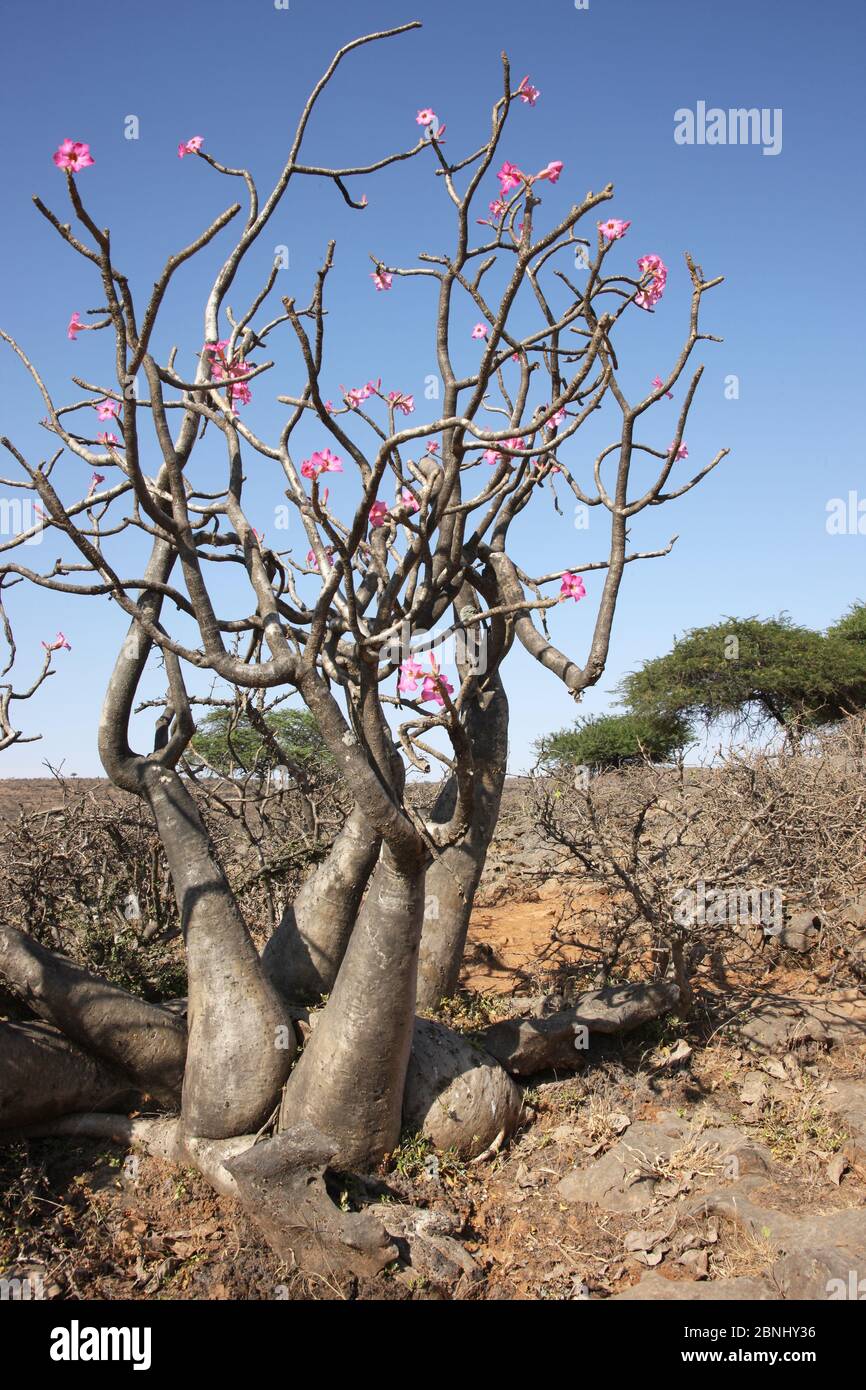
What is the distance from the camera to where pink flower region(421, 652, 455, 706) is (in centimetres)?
317

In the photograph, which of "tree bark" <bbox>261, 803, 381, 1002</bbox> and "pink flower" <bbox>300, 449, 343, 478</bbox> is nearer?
"pink flower" <bbox>300, 449, 343, 478</bbox>

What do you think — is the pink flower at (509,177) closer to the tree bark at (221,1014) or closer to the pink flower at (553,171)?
the pink flower at (553,171)

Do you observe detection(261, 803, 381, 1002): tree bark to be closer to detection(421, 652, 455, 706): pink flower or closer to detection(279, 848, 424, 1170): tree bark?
detection(279, 848, 424, 1170): tree bark

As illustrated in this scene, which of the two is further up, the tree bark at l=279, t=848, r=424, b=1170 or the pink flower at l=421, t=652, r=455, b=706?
the pink flower at l=421, t=652, r=455, b=706

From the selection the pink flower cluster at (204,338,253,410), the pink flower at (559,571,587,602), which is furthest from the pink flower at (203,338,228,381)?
the pink flower at (559,571,587,602)

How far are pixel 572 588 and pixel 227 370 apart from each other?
1.92 m

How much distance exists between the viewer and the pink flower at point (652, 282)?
4414 mm

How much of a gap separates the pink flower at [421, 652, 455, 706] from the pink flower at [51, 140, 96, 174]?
5.93 ft

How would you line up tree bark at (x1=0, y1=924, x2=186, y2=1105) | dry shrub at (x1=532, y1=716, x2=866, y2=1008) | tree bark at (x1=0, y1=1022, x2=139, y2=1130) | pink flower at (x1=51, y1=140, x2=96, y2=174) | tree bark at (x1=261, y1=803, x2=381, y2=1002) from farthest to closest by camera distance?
dry shrub at (x1=532, y1=716, x2=866, y2=1008) → tree bark at (x1=261, y1=803, x2=381, y2=1002) → tree bark at (x1=0, y1=924, x2=186, y2=1105) → tree bark at (x1=0, y1=1022, x2=139, y2=1130) → pink flower at (x1=51, y1=140, x2=96, y2=174)

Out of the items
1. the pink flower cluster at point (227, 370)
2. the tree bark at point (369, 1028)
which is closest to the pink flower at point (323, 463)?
the pink flower cluster at point (227, 370)

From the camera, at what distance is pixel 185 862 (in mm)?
4188

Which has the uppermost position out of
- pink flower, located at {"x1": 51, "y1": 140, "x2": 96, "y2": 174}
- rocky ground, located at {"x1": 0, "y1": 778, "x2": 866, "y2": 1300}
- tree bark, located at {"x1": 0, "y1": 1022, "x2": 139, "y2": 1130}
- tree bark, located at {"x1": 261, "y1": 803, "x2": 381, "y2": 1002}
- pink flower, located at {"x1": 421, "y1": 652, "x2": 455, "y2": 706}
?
pink flower, located at {"x1": 51, "y1": 140, "x2": 96, "y2": 174}

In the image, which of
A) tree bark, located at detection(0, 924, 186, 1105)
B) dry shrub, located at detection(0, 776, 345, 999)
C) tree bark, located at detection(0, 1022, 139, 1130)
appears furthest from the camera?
dry shrub, located at detection(0, 776, 345, 999)
